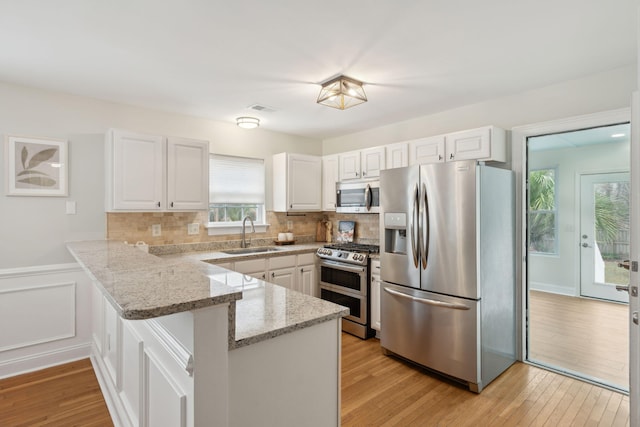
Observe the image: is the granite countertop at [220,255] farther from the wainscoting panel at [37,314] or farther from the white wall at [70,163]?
the wainscoting panel at [37,314]

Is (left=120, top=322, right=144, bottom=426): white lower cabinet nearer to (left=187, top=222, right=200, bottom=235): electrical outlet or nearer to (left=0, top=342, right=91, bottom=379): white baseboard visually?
(left=0, top=342, right=91, bottom=379): white baseboard

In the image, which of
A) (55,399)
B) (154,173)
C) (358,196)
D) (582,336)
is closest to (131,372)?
(55,399)

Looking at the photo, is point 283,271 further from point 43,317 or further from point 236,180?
point 43,317

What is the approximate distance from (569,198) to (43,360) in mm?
5920

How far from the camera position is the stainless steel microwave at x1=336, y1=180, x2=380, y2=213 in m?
3.84

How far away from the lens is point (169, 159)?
130 inches

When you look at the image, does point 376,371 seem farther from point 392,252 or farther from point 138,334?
point 138,334

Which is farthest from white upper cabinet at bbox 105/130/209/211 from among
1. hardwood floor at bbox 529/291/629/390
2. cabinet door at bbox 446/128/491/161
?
hardwood floor at bbox 529/291/629/390

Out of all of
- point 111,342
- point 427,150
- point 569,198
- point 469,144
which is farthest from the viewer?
point 569,198

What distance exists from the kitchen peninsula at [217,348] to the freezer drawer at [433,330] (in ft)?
5.02

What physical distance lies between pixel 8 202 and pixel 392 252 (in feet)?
11.1

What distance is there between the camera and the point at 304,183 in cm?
443

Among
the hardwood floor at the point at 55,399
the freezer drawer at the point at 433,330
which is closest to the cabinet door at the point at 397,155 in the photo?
the freezer drawer at the point at 433,330

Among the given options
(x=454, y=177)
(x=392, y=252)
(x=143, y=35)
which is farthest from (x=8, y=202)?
(x=454, y=177)
